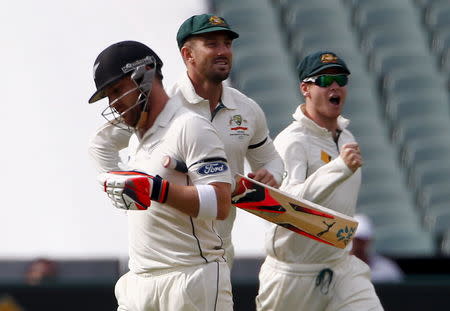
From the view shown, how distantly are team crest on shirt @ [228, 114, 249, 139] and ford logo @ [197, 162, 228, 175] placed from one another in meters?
0.90

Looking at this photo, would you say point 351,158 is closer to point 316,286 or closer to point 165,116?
point 316,286

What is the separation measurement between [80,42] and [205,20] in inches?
291

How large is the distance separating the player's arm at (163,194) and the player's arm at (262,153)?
976 mm

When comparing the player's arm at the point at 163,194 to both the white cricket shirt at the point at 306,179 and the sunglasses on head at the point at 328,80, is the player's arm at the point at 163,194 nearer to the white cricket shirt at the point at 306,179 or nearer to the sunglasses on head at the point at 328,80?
the white cricket shirt at the point at 306,179

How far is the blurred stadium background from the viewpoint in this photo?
38.8ft

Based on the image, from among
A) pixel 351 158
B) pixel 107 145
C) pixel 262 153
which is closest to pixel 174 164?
pixel 107 145

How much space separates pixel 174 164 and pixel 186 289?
1.74 ft

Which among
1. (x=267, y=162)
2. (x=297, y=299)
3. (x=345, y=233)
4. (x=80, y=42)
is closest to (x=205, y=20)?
(x=267, y=162)

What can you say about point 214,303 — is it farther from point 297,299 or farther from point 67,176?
point 67,176

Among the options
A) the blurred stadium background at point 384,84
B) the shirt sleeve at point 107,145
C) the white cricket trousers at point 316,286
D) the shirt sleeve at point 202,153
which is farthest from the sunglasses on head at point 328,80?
the blurred stadium background at point 384,84

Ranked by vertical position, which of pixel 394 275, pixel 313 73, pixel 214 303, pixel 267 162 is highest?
pixel 313 73

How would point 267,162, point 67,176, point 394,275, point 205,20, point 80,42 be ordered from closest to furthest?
point 205,20 → point 267,162 → point 394,275 → point 67,176 → point 80,42

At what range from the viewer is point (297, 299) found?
602cm

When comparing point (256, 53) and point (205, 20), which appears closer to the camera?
point (205, 20)
